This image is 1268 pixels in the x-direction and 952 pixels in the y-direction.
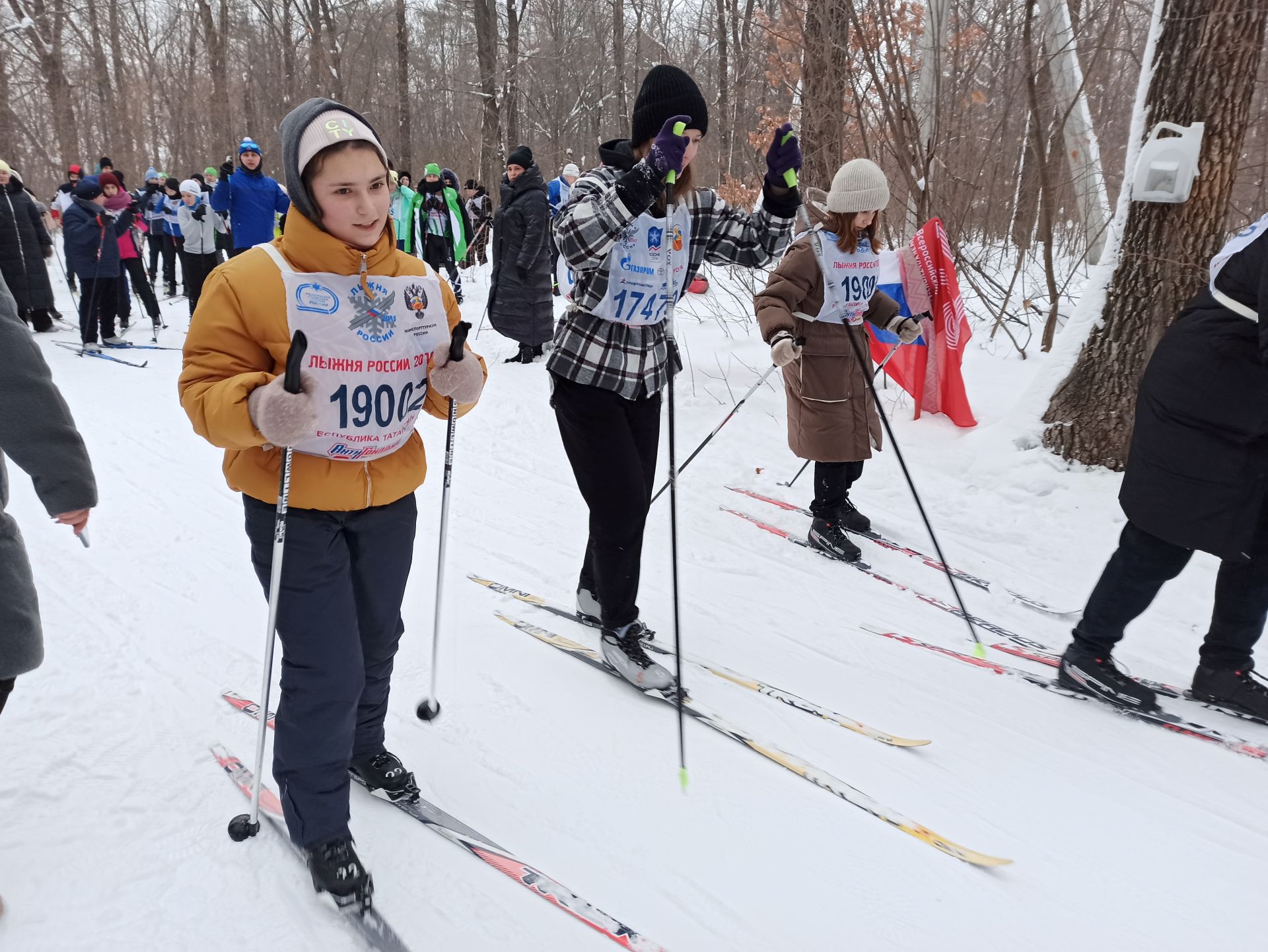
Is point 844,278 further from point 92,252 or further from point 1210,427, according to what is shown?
point 92,252

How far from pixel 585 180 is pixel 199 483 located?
3651 millimetres

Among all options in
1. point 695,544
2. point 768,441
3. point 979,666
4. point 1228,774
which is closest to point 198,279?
point 768,441

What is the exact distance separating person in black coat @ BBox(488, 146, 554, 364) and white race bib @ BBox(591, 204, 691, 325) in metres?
5.32

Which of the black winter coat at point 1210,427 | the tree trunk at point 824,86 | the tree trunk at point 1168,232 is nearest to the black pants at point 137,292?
the tree trunk at point 824,86

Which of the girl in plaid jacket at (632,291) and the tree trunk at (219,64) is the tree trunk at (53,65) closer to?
the tree trunk at (219,64)

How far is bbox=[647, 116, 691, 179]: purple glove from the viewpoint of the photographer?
240 centimetres

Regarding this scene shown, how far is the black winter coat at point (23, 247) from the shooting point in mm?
8227

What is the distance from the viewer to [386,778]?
2.26 m

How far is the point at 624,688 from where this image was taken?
9.62 ft

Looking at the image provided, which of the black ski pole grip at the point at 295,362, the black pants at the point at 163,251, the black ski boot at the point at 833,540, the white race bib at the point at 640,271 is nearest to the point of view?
the black ski pole grip at the point at 295,362

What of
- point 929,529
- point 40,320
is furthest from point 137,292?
point 929,529

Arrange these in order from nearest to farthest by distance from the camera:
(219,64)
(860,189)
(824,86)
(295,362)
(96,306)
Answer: (295,362) < (860,189) < (824,86) < (96,306) < (219,64)

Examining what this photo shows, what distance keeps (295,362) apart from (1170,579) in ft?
9.76

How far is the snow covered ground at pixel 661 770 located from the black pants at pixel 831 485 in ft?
1.11
